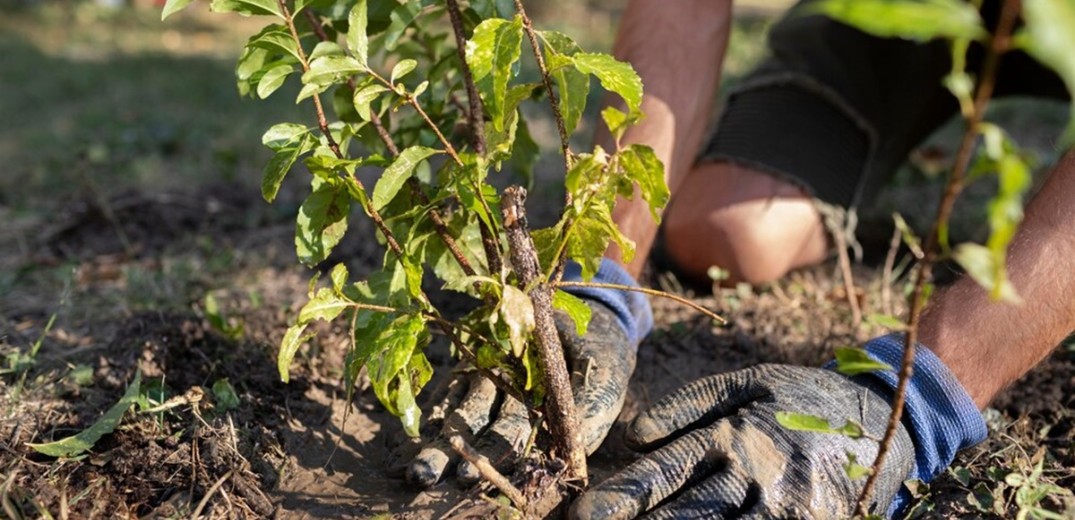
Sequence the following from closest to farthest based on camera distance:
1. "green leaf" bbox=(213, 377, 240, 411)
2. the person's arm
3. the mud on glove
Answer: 1. the mud on glove
2. "green leaf" bbox=(213, 377, 240, 411)
3. the person's arm

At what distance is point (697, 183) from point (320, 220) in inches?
68.0

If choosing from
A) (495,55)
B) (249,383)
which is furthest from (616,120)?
(249,383)

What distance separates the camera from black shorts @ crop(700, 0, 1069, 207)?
3145 mm

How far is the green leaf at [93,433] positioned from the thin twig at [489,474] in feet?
2.40

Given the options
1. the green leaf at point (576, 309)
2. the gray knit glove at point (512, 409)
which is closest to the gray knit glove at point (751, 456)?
the gray knit glove at point (512, 409)

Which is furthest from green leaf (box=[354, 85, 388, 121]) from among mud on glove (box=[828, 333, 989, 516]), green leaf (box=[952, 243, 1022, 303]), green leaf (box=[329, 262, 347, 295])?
mud on glove (box=[828, 333, 989, 516])

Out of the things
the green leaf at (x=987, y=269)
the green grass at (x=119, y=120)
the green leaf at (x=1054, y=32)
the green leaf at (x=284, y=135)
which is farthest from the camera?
the green grass at (x=119, y=120)

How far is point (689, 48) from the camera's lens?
262cm

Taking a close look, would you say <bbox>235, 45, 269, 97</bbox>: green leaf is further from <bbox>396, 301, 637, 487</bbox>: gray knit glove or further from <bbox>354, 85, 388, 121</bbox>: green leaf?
<bbox>396, 301, 637, 487</bbox>: gray knit glove

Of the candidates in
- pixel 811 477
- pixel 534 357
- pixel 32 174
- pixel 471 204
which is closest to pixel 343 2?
pixel 471 204

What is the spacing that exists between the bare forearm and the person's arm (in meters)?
0.80

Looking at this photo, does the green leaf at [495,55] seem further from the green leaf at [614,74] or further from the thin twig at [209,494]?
the thin twig at [209,494]

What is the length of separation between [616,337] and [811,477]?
1.76 feet

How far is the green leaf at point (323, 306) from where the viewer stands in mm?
1555
